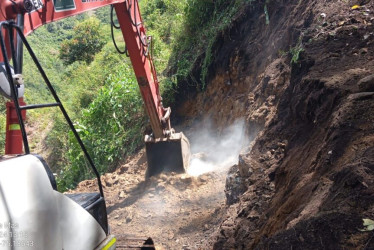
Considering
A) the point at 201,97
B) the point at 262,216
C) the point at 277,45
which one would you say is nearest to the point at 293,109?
the point at 262,216

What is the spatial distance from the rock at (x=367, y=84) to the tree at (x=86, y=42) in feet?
75.5

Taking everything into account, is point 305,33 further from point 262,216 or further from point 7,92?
point 7,92

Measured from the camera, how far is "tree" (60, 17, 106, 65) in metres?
25.8

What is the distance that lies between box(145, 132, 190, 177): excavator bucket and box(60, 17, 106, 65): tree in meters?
19.2

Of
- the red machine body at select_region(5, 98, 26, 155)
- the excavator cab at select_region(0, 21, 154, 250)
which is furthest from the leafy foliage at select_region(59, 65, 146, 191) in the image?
the excavator cab at select_region(0, 21, 154, 250)

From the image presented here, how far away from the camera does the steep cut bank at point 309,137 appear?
264 cm

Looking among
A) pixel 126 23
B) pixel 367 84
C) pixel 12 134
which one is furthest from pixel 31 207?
pixel 126 23

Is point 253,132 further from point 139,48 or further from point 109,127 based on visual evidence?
point 109,127

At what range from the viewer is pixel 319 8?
606 centimetres

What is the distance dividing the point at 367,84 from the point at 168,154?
4263 millimetres

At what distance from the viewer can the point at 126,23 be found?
612 centimetres

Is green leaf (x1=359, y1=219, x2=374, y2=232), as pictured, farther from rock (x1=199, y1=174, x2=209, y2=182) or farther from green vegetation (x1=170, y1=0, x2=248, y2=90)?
green vegetation (x1=170, y1=0, x2=248, y2=90)

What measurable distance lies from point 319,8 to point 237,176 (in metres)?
2.73

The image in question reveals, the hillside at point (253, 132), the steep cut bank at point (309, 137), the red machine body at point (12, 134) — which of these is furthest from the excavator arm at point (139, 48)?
the steep cut bank at point (309, 137)
